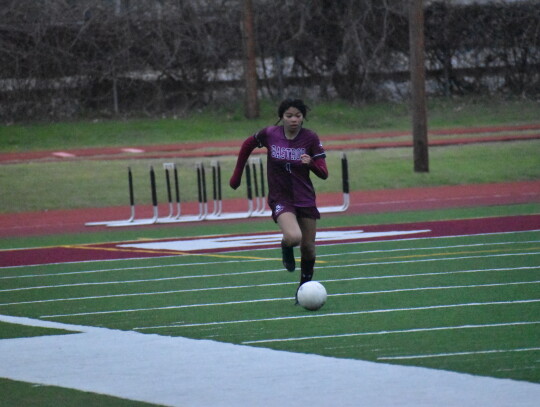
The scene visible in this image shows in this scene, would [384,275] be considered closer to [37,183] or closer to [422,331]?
[422,331]

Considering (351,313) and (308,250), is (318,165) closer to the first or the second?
(308,250)

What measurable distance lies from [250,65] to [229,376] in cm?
3294

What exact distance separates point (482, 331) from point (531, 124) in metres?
30.4

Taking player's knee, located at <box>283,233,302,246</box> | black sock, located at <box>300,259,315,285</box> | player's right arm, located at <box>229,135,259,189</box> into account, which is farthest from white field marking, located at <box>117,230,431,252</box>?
player's knee, located at <box>283,233,302,246</box>

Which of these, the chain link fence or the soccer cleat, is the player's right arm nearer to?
the soccer cleat

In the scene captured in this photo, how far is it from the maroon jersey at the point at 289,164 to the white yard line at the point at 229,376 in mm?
2318

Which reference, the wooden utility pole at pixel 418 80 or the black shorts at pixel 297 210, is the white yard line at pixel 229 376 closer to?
the black shorts at pixel 297 210

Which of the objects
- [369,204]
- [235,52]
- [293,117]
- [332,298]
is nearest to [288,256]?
[332,298]

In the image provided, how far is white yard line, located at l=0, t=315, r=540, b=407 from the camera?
7.58m

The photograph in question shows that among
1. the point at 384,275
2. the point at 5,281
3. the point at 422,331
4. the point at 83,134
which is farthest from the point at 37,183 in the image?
the point at 422,331

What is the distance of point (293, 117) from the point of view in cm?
1169

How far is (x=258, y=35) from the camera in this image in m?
43.8

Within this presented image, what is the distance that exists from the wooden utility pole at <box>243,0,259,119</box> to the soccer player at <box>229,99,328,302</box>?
94.3ft

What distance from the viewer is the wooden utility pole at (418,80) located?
2889 cm
